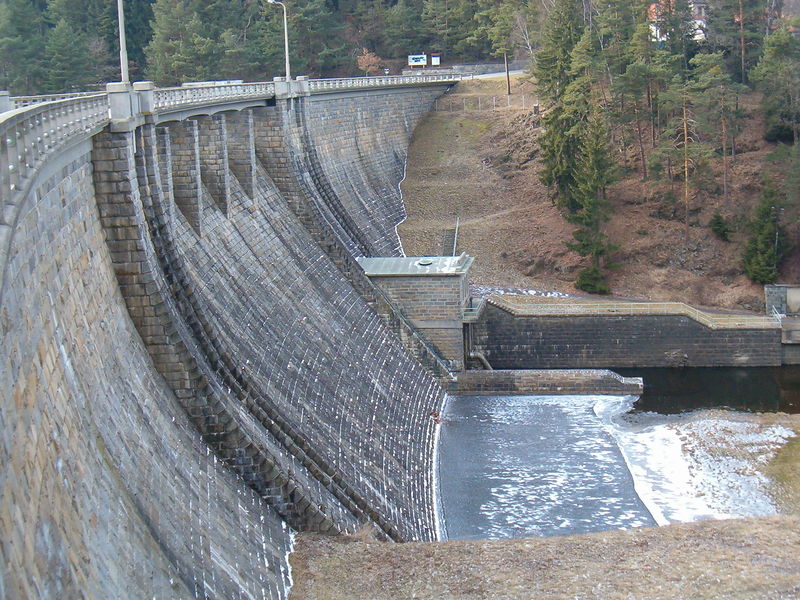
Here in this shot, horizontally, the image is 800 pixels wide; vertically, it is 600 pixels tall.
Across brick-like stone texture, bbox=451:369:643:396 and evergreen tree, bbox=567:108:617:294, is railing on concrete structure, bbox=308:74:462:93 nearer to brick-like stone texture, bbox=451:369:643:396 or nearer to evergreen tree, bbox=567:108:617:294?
evergreen tree, bbox=567:108:617:294

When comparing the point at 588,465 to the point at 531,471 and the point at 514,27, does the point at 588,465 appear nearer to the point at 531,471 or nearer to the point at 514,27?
the point at 531,471

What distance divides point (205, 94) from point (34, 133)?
54.0 feet

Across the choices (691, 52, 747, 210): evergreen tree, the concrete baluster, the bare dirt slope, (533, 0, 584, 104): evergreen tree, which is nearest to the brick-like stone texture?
the bare dirt slope

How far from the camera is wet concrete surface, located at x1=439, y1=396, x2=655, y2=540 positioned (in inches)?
1102

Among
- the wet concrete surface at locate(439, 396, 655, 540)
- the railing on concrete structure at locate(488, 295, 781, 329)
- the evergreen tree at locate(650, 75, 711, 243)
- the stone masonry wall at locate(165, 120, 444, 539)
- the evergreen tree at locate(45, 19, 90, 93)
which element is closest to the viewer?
the stone masonry wall at locate(165, 120, 444, 539)

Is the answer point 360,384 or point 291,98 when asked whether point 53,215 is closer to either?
point 360,384

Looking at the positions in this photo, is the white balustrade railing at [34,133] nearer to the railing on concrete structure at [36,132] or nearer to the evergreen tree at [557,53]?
the railing on concrete structure at [36,132]

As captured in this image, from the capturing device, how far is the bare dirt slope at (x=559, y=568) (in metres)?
20.3

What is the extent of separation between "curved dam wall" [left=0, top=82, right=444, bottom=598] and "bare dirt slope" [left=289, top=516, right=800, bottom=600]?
107 cm

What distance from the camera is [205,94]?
105 feet

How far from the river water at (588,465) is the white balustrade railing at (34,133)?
13.4 metres

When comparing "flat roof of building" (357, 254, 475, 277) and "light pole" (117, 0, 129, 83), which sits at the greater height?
"light pole" (117, 0, 129, 83)

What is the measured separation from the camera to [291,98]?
42.6 metres

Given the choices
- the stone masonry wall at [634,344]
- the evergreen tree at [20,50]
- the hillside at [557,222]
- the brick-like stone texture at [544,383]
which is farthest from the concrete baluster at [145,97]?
the evergreen tree at [20,50]
